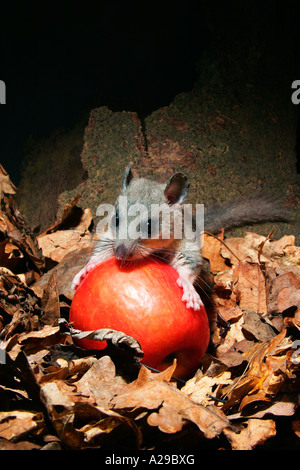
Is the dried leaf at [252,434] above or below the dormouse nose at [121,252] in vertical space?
below

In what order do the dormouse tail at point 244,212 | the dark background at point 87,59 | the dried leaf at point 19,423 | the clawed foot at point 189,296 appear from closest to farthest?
the dried leaf at point 19,423 → the clawed foot at point 189,296 → the dark background at point 87,59 → the dormouse tail at point 244,212

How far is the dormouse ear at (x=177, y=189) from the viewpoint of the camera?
→ 2.77 m

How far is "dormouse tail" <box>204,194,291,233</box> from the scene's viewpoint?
11.6 ft

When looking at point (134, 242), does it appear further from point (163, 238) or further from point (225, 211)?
point (225, 211)

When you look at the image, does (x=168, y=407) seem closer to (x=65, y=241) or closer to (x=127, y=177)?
(x=127, y=177)

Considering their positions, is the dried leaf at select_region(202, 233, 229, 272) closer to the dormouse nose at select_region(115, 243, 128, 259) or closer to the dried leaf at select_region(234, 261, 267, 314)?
the dried leaf at select_region(234, 261, 267, 314)

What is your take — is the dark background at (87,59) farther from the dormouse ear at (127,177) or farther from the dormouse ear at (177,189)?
the dormouse ear at (177,189)

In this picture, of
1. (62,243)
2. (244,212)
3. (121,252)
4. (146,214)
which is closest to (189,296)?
(121,252)

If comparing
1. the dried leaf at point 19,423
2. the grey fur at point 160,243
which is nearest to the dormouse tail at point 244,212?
the grey fur at point 160,243

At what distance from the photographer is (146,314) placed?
81.0 inches

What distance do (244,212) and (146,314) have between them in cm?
191

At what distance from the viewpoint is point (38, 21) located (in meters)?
3.41

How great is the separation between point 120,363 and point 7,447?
0.70m

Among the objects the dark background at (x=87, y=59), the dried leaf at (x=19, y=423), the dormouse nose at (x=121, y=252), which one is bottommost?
the dried leaf at (x=19, y=423)
